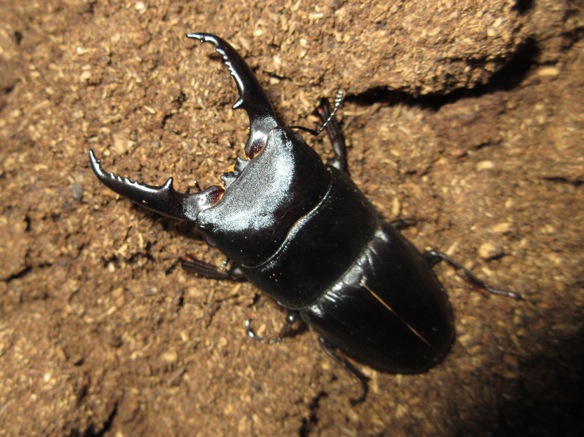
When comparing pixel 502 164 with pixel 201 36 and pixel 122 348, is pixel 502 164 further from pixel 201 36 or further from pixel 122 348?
pixel 122 348

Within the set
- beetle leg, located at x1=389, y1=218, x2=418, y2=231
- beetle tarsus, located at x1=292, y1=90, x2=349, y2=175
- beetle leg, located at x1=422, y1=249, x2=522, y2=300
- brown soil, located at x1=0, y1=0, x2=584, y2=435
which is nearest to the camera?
brown soil, located at x1=0, y1=0, x2=584, y2=435

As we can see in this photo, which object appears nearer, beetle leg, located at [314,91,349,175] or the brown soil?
the brown soil

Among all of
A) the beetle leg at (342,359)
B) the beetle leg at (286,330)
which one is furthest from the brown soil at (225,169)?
the beetle leg at (342,359)

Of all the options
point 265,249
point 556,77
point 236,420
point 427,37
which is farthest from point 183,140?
point 556,77

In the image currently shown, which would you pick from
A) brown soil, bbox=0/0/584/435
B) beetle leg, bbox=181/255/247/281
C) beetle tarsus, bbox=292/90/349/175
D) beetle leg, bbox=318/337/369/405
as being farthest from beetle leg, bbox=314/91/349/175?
beetle leg, bbox=318/337/369/405

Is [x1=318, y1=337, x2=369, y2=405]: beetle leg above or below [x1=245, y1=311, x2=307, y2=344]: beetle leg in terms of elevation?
below

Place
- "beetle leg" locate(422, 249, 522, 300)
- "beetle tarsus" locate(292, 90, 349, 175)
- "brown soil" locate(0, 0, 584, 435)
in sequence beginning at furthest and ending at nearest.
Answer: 1. "beetle leg" locate(422, 249, 522, 300)
2. "beetle tarsus" locate(292, 90, 349, 175)
3. "brown soil" locate(0, 0, 584, 435)

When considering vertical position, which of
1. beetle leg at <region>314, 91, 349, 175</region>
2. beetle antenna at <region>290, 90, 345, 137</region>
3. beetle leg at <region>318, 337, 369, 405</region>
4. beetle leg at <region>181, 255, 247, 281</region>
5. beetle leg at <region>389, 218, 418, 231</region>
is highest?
beetle antenna at <region>290, 90, 345, 137</region>

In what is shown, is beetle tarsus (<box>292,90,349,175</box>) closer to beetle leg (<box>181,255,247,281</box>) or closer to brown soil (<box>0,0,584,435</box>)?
brown soil (<box>0,0,584,435</box>)
